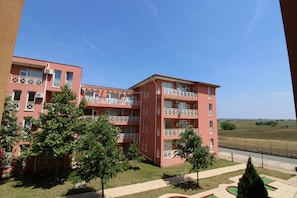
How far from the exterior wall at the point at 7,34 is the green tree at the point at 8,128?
593 inches

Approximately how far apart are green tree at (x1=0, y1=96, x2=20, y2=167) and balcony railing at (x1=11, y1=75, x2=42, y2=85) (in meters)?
3.30

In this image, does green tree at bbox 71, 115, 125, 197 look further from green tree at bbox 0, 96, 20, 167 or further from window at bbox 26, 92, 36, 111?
window at bbox 26, 92, 36, 111

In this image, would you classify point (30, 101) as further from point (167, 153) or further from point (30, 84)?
point (167, 153)

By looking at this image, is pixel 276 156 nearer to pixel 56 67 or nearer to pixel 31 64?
pixel 56 67

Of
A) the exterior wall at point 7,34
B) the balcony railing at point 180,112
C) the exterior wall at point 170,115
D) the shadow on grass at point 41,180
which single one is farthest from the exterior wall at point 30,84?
the exterior wall at point 7,34

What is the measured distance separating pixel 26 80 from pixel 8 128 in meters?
5.74

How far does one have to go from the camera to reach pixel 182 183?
14117 mm

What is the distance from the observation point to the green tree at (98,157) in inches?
380

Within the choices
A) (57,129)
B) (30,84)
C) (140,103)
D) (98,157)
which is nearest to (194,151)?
(98,157)

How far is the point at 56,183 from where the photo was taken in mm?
13656

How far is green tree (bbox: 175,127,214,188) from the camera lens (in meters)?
13.3

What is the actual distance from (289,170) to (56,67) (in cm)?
3129

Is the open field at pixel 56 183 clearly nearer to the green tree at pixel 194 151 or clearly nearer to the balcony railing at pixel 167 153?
the balcony railing at pixel 167 153

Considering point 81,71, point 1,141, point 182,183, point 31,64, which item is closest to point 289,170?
point 182,183
